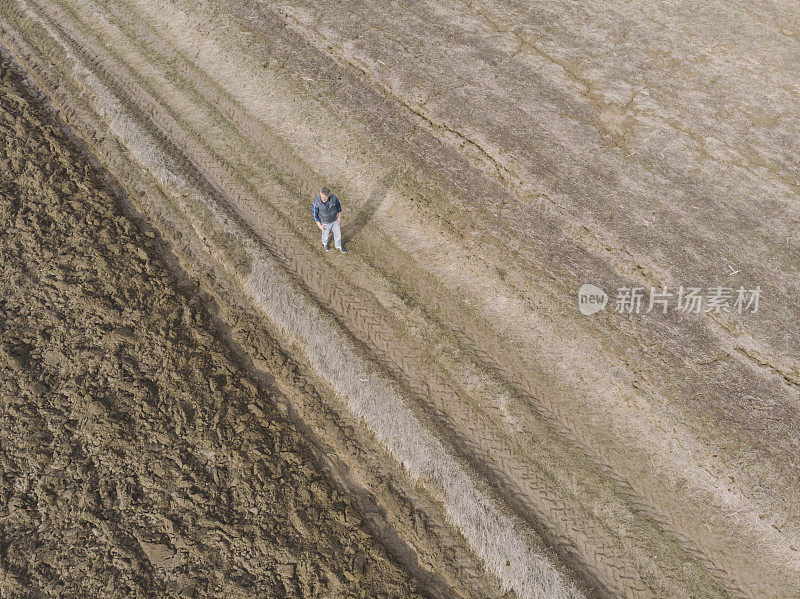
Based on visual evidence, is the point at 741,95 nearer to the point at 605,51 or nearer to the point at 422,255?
the point at 605,51

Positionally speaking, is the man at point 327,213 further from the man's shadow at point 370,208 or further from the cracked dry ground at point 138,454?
the cracked dry ground at point 138,454

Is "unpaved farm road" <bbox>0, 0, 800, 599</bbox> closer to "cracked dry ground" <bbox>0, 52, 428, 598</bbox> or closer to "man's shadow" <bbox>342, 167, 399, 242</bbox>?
"man's shadow" <bbox>342, 167, 399, 242</bbox>

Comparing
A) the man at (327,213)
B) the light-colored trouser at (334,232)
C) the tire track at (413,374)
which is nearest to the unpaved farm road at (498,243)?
the tire track at (413,374)

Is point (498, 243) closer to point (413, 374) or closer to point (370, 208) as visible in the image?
point (370, 208)

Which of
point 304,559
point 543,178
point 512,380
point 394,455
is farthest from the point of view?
point 543,178

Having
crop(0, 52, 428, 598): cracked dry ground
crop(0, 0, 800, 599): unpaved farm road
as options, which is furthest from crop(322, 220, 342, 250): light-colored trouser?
crop(0, 52, 428, 598): cracked dry ground

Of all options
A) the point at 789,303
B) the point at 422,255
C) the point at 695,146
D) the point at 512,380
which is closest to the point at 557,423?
the point at 512,380

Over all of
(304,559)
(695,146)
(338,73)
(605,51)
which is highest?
(605,51)
